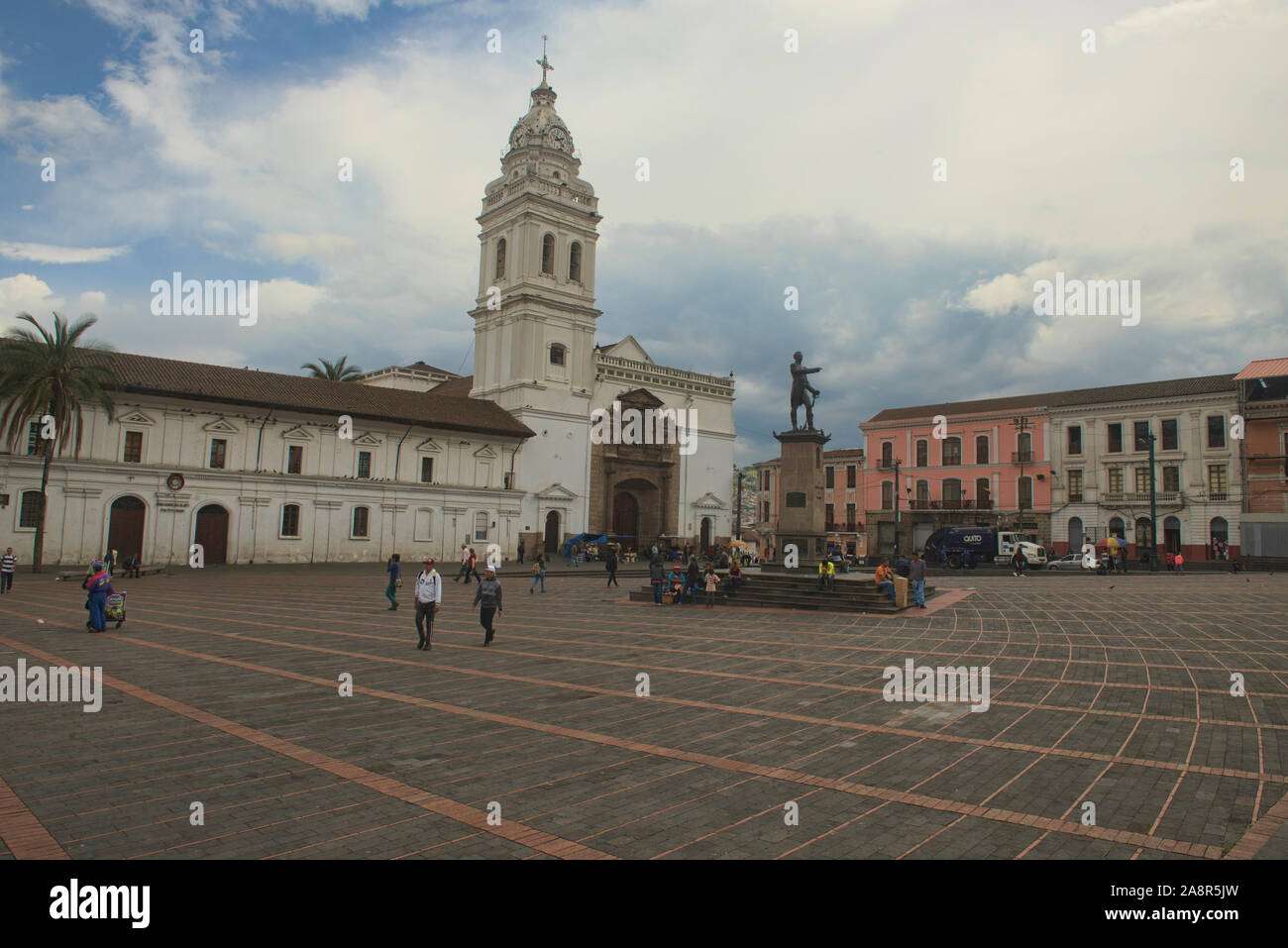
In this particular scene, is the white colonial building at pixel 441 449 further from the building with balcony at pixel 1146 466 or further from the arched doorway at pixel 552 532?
the building with balcony at pixel 1146 466

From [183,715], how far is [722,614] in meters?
13.7

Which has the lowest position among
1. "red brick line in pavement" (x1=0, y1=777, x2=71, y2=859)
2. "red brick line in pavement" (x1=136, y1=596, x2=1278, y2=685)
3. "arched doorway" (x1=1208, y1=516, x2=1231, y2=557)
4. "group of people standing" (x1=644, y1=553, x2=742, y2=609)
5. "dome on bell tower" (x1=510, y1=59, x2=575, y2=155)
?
"red brick line in pavement" (x1=136, y1=596, x2=1278, y2=685)

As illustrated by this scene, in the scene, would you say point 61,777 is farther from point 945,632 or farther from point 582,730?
point 945,632

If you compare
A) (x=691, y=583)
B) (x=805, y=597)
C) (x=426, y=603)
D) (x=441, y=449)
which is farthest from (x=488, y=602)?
(x=441, y=449)

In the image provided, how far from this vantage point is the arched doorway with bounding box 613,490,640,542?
52.4 m

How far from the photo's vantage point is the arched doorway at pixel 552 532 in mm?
47844

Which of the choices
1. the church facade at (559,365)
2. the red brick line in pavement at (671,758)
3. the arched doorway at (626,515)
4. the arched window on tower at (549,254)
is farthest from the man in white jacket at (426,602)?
the arched window on tower at (549,254)

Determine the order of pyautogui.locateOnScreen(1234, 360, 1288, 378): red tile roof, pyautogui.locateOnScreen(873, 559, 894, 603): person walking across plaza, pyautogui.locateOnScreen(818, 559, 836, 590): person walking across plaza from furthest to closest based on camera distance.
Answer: pyautogui.locateOnScreen(1234, 360, 1288, 378): red tile roof → pyautogui.locateOnScreen(818, 559, 836, 590): person walking across plaza → pyautogui.locateOnScreen(873, 559, 894, 603): person walking across plaza

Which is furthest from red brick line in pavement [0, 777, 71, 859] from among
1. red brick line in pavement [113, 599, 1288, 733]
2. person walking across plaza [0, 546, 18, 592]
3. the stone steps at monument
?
person walking across plaza [0, 546, 18, 592]

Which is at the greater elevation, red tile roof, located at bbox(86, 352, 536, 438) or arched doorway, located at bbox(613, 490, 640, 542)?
red tile roof, located at bbox(86, 352, 536, 438)

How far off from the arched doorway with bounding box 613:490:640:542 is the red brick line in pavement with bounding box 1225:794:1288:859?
153 ft

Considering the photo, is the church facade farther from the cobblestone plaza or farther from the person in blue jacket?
the cobblestone plaza

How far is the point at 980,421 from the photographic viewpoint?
2008 inches
